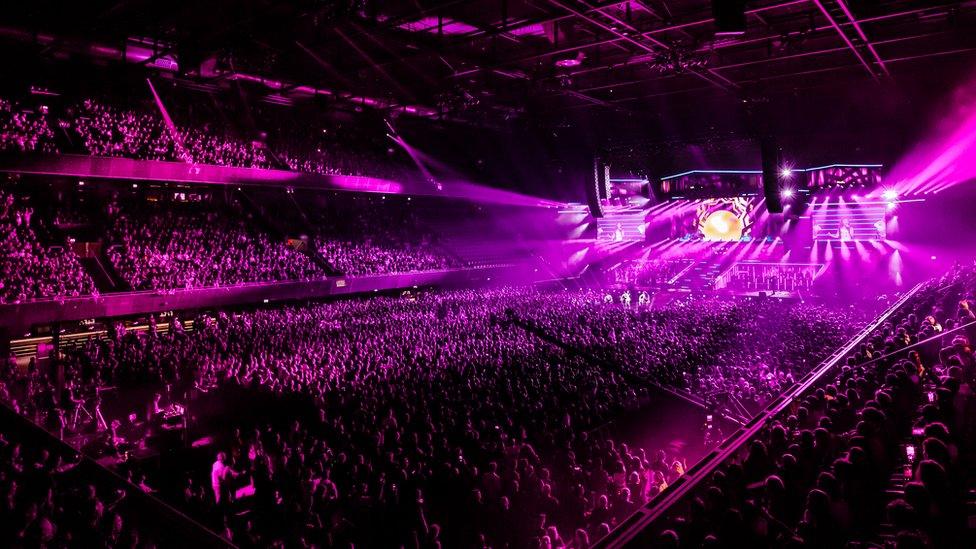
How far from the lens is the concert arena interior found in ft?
19.0

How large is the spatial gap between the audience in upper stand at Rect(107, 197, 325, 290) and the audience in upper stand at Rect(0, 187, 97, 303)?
135 cm

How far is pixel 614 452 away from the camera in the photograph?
721cm

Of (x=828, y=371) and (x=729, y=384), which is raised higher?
(x=828, y=371)

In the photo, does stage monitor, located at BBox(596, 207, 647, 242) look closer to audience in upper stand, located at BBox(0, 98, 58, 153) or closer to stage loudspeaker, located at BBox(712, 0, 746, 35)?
audience in upper stand, located at BBox(0, 98, 58, 153)

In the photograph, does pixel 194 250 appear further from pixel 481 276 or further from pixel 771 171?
pixel 771 171

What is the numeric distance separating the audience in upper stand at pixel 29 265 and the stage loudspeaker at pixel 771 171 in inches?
730

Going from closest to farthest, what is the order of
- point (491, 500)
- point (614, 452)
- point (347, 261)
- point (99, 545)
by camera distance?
point (99, 545)
point (491, 500)
point (614, 452)
point (347, 261)

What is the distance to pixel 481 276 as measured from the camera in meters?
30.3

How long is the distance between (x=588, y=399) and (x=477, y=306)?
1126 centimetres

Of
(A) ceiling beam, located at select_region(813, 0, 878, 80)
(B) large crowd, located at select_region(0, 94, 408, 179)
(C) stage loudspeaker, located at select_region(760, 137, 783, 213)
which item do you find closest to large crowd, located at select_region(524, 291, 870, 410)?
(C) stage loudspeaker, located at select_region(760, 137, 783, 213)

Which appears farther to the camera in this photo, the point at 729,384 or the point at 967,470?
the point at 729,384

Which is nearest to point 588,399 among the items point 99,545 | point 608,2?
point 99,545

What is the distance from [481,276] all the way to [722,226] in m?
11.9

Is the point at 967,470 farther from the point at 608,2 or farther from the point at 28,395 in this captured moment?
the point at 28,395
